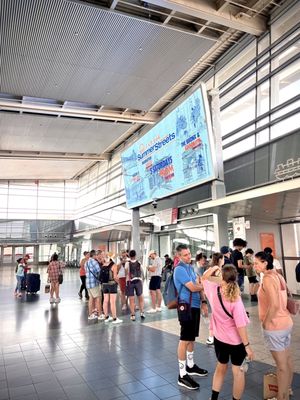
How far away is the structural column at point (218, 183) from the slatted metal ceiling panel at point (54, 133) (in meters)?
8.41

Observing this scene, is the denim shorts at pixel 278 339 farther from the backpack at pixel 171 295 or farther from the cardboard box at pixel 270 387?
the backpack at pixel 171 295

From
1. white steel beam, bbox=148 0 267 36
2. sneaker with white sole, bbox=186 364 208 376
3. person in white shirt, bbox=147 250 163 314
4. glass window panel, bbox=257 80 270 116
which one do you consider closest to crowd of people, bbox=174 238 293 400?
sneaker with white sole, bbox=186 364 208 376

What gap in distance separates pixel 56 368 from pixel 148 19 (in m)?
9.48

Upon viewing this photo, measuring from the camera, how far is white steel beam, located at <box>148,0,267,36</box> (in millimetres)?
9346

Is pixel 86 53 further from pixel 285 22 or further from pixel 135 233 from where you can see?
pixel 135 233

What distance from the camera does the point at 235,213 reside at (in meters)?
10.6

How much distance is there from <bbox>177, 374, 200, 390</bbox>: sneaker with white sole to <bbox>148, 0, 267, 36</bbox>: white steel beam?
9063 mm

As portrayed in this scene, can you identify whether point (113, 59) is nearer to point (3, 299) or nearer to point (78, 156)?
point (3, 299)

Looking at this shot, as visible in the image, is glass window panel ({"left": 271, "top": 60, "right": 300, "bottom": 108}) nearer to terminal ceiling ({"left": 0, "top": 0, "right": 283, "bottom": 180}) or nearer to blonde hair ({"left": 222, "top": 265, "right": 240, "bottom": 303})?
terminal ceiling ({"left": 0, "top": 0, "right": 283, "bottom": 180})

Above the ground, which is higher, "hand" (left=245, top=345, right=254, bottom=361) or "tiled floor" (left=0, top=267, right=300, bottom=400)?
"hand" (left=245, top=345, right=254, bottom=361)

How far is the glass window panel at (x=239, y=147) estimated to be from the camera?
1129 centimetres

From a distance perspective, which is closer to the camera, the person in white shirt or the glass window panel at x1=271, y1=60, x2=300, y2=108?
the person in white shirt

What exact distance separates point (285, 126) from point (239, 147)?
6.91 feet

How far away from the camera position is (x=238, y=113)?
12250 millimetres
